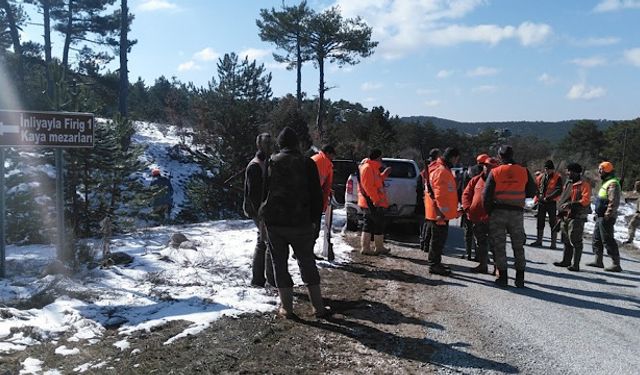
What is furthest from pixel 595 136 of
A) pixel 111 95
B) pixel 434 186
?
pixel 434 186

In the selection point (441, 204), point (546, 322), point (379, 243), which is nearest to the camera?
point (546, 322)

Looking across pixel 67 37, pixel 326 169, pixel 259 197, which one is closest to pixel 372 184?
pixel 326 169

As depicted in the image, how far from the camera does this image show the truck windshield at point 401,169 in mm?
12108

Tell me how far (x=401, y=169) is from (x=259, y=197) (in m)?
6.95

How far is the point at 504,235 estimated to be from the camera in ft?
24.0

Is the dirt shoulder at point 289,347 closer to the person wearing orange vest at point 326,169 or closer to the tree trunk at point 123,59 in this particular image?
the person wearing orange vest at point 326,169

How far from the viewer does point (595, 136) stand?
57.8m

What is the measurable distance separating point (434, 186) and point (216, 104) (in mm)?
9972

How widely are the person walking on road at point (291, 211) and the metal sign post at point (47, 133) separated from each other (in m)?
3.41

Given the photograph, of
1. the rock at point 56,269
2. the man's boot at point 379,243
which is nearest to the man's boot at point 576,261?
the man's boot at point 379,243

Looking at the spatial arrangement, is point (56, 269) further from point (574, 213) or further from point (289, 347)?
point (574, 213)

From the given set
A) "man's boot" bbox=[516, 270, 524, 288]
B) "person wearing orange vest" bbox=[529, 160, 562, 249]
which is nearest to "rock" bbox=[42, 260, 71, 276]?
"man's boot" bbox=[516, 270, 524, 288]

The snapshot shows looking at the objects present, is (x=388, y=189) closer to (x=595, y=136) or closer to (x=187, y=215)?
(x=187, y=215)

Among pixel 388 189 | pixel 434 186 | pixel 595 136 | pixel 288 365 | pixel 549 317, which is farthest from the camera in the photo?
pixel 595 136
